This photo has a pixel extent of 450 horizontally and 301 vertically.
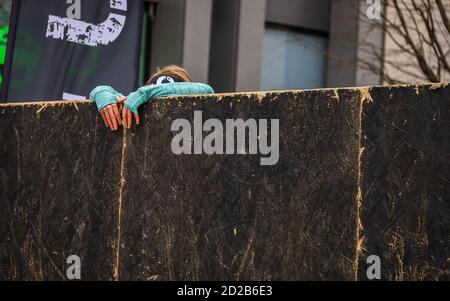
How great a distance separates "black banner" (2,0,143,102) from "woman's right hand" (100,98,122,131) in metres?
3.70

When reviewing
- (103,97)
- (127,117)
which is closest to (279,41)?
(103,97)

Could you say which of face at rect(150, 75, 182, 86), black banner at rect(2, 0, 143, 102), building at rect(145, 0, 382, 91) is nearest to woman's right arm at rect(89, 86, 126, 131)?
face at rect(150, 75, 182, 86)

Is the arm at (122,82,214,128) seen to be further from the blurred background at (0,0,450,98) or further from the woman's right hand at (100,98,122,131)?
the blurred background at (0,0,450,98)

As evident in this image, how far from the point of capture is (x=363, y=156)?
4289 millimetres

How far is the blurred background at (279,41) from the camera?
1113 centimetres

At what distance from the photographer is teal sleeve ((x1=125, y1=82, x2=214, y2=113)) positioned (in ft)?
16.7

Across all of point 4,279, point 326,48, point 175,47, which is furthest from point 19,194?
point 326,48

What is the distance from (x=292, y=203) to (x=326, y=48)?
29.4 feet

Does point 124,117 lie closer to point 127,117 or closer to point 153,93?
point 127,117

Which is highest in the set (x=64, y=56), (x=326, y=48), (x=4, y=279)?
(x=326, y=48)

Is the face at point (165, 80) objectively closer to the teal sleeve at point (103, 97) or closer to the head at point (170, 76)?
the head at point (170, 76)

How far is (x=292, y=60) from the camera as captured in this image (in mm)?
12820

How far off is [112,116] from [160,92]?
0.98ft
